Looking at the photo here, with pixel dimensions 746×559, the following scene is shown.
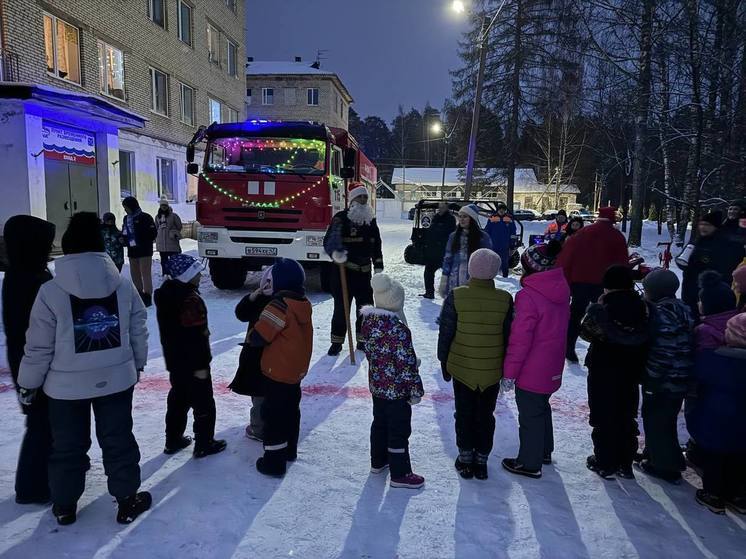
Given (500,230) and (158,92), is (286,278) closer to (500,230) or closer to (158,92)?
(500,230)

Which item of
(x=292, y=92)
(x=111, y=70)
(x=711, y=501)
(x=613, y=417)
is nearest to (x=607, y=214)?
(x=613, y=417)

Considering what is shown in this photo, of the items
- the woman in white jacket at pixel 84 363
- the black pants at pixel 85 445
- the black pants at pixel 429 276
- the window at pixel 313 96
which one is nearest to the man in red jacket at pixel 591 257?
the black pants at pixel 429 276

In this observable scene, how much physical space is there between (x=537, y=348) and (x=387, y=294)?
1.02 metres

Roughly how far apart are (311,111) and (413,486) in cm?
4598

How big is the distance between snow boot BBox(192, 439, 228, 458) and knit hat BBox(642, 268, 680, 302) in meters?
3.11

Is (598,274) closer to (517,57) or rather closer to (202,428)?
(202,428)

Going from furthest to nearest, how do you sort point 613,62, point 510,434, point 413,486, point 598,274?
point 613,62, point 598,274, point 510,434, point 413,486

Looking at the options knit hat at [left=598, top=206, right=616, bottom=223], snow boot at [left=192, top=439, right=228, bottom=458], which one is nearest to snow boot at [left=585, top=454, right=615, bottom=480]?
snow boot at [left=192, top=439, right=228, bottom=458]

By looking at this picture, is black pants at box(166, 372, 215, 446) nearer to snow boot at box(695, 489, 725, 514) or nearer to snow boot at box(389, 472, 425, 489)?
snow boot at box(389, 472, 425, 489)

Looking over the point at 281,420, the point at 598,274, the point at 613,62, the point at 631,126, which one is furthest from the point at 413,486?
the point at 631,126

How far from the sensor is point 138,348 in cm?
296

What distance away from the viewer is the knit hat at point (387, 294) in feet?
10.7

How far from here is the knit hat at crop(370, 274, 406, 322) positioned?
10.7 ft

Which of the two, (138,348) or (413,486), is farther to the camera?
(413,486)
